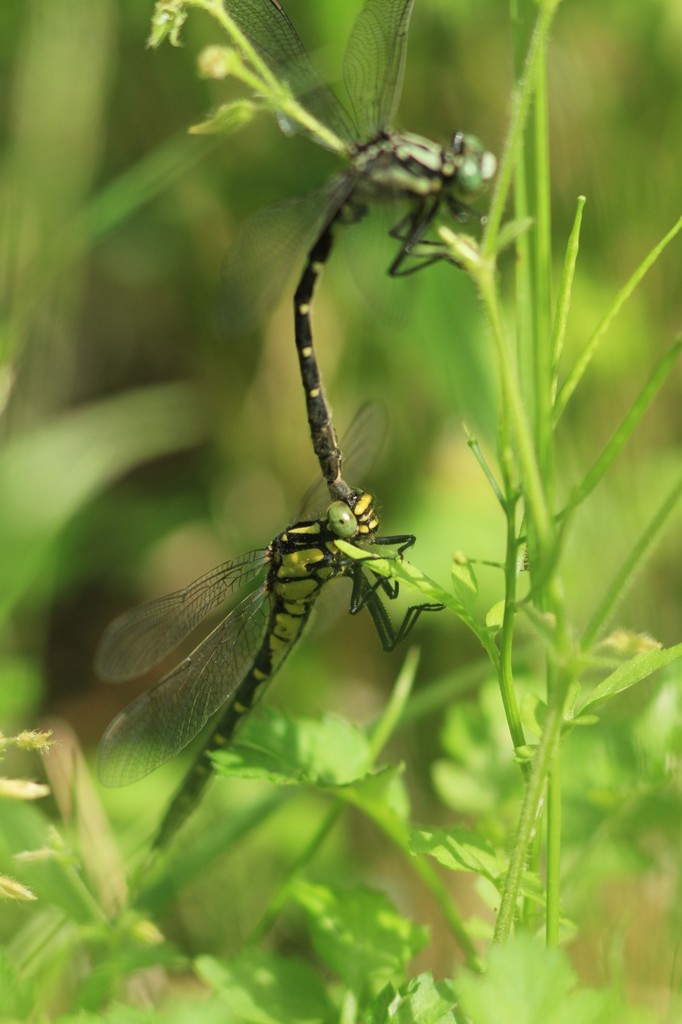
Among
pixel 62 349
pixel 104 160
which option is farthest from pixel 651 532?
pixel 104 160

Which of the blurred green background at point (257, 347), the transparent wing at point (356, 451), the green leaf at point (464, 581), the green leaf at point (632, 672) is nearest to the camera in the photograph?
the green leaf at point (632, 672)

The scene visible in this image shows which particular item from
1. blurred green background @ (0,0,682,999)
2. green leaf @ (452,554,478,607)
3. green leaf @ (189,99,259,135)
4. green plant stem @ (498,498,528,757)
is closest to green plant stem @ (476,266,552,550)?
green plant stem @ (498,498,528,757)

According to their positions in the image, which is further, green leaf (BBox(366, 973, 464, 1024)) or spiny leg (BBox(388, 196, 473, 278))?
spiny leg (BBox(388, 196, 473, 278))

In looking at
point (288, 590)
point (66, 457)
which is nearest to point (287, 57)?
point (288, 590)

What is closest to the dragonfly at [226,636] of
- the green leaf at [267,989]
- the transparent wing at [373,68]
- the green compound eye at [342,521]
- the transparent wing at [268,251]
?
the green compound eye at [342,521]

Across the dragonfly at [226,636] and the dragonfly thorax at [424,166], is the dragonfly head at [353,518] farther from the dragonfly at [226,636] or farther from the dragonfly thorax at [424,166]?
the dragonfly thorax at [424,166]

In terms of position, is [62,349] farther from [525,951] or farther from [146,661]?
[525,951]

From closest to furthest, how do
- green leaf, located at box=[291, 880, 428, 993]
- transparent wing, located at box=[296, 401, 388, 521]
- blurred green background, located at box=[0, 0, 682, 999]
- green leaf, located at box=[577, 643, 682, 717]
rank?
green leaf, located at box=[577, 643, 682, 717], green leaf, located at box=[291, 880, 428, 993], transparent wing, located at box=[296, 401, 388, 521], blurred green background, located at box=[0, 0, 682, 999]

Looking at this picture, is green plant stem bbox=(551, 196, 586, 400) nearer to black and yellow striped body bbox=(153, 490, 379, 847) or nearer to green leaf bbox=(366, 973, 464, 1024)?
green leaf bbox=(366, 973, 464, 1024)

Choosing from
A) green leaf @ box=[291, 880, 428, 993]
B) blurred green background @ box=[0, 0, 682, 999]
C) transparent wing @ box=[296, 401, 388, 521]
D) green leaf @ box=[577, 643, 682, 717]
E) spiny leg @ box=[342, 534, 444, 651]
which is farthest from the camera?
blurred green background @ box=[0, 0, 682, 999]
